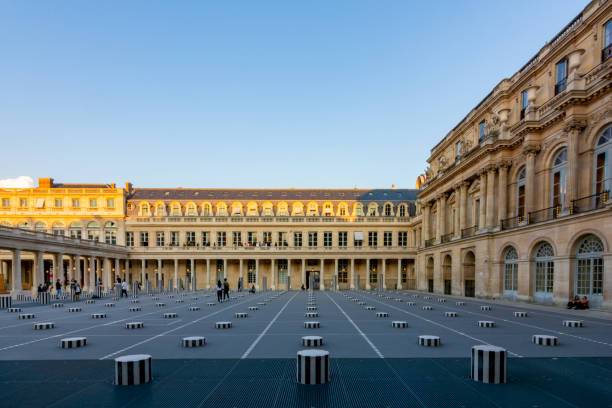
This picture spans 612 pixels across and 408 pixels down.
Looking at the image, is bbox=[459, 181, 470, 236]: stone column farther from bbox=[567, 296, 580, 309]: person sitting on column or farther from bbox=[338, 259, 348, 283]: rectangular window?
bbox=[338, 259, 348, 283]: rectangular window

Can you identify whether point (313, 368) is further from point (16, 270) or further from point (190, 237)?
point (190, 237)

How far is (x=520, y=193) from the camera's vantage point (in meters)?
34.8

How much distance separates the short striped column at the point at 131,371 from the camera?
8281 mm

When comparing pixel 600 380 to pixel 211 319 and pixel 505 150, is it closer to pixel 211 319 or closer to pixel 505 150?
pixel 211 319

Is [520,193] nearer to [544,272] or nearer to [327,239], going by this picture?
[544,272]

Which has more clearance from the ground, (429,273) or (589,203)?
(589,203)

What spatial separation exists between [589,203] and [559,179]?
4.43 meters

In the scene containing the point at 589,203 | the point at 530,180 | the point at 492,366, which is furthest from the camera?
the point at 530,180

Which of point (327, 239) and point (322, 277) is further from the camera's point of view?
point (327, 239)

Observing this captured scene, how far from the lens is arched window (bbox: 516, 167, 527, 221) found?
1343 inches

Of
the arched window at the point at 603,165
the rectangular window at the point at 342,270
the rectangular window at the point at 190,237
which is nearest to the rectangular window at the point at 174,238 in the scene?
the rectangular window at the point at 190,237

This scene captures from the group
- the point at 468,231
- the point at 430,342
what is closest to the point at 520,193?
the point at 468,231

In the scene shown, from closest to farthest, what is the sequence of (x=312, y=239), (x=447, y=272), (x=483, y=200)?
(x=483, y=200), (x=447, y=272), (x=312, y=239)

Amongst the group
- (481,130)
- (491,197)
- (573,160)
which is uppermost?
(481,130)
